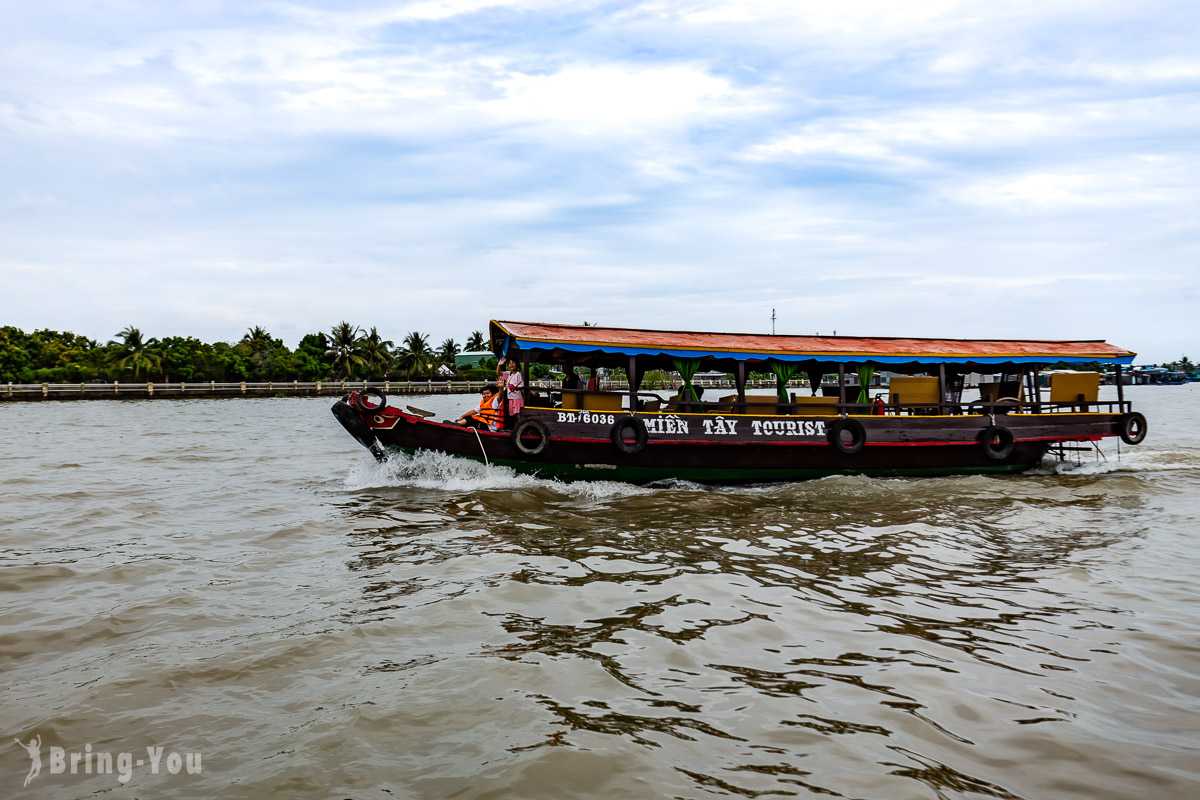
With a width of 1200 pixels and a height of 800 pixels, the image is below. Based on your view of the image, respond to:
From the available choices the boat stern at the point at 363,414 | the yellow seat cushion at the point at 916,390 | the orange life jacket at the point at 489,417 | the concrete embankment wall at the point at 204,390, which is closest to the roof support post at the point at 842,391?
the yellow seat cushion at the point at 916,390

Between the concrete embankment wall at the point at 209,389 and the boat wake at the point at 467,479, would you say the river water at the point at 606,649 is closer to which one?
the boat wake at the point at 467,479

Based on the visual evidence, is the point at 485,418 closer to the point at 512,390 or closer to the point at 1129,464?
the point at 512,390

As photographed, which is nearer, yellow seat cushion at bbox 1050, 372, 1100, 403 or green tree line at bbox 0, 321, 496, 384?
yellow seat cushion at bbox 1050, 372, 1100, 403

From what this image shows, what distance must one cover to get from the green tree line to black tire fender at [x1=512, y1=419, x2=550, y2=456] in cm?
5333

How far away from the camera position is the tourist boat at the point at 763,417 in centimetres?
1169

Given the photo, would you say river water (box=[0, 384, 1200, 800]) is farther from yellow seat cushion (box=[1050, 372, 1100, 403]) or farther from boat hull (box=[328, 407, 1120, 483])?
yellow seat cushion (box=[1050, 372, 1100, 403])

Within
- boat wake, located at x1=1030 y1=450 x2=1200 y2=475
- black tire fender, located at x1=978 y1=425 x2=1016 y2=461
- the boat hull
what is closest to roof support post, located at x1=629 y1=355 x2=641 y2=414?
the boat hull

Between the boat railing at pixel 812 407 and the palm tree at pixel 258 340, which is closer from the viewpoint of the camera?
the boat railing at pixel 812 407

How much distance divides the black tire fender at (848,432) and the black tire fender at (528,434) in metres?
4.74

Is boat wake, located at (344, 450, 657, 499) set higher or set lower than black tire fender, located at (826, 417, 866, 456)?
lower

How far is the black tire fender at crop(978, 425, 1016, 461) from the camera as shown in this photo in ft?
43.3

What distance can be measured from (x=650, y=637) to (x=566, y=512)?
487 centimetres

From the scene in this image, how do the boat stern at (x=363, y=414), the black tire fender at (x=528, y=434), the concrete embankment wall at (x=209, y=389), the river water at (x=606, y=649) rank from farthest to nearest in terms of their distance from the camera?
the concrete embankment wall at (x=209, y=389), the boat stern at (x=363, y=414), the black tire fender at (x=528, y=434), the river water at (x=606, y=649)

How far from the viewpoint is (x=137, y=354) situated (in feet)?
182
